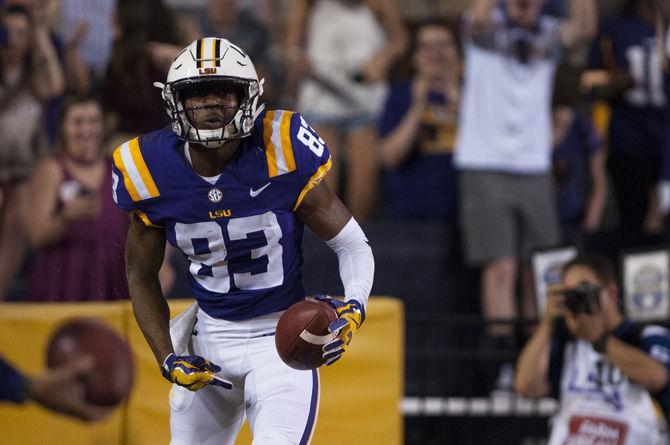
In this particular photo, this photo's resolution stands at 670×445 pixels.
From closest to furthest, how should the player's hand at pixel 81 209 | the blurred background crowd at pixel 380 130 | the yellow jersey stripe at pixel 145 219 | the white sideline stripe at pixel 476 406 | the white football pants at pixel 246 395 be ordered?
the white football pants at pixel 246 395 < the yellow jersey stripe at pixel 145 219 < the white sideline stripe at pixel 476 406 < the player's hand at pixel 81 209 < the blurred background crowd at pixel 380 130

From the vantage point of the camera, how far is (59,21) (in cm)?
A: 748

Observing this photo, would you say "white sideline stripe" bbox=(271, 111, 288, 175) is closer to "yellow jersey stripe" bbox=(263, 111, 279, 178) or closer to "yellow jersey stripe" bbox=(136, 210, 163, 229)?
"yellow jersey stripe" bbox=(263, 111, 279, 178)

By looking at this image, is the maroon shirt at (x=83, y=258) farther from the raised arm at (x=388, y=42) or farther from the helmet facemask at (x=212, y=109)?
the helmet facemask at (x=212, y=109)

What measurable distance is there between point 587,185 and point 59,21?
3.43 meters

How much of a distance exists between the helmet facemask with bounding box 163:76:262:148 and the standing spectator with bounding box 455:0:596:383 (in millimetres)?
3272

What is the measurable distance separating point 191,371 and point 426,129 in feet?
12.1

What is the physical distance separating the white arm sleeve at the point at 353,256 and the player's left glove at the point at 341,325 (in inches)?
6.9

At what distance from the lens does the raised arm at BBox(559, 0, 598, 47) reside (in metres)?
7.68

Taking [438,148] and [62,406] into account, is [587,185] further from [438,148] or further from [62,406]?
[62,406]

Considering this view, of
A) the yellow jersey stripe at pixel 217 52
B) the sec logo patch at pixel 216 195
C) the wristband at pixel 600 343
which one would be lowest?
the wristband at pixel 600 343

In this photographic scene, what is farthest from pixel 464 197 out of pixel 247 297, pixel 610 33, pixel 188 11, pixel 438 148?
pixel 247 297

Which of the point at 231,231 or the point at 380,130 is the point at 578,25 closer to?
the point at 380,130

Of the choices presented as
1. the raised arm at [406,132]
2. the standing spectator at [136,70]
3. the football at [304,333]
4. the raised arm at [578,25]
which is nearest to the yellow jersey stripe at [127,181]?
the football at [304,333]

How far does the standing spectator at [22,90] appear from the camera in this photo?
7.41 meters
